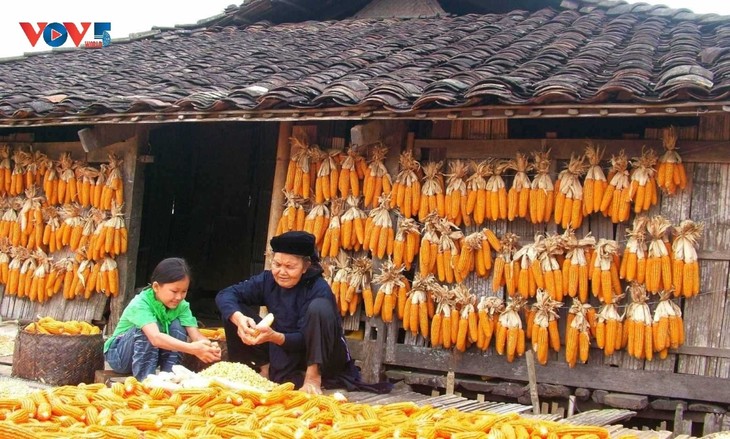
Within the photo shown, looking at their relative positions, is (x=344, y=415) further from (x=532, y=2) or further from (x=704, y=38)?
(x=532, y=2)

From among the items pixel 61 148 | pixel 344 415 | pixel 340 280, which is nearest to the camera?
pixel 344 415

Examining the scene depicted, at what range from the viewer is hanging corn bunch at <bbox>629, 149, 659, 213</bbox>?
20.2ft

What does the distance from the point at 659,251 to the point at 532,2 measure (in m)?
5.10

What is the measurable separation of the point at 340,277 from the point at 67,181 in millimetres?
3358

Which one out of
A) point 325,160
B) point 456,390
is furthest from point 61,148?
point 456,390

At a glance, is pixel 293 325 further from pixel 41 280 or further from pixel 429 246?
pixel 41 280

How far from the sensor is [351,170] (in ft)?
23.7

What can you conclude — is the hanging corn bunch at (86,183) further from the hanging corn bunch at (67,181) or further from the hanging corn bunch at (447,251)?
the hanging corn bunch at (447,251)

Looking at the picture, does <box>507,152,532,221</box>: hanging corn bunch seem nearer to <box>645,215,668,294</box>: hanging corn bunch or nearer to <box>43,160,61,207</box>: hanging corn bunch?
<box>645,215,668,294</box>: hanging corn bunch

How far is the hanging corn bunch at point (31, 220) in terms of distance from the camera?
8812 mm

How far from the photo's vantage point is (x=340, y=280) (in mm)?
7168

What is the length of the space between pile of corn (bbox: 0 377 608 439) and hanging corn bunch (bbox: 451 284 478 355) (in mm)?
1888

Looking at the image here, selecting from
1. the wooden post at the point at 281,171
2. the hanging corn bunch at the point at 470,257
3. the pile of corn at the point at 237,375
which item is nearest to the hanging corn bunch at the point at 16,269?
the wooden post at the point at 281,171

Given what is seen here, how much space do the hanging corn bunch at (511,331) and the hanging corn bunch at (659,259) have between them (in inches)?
38.6
